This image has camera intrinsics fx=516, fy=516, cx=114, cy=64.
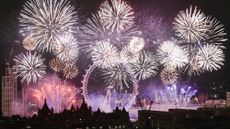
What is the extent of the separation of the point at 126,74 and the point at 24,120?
22.1 metres

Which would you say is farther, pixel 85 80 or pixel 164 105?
pixel 164 105

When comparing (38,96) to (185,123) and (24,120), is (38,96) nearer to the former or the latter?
(24,120)

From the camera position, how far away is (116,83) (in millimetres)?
98625

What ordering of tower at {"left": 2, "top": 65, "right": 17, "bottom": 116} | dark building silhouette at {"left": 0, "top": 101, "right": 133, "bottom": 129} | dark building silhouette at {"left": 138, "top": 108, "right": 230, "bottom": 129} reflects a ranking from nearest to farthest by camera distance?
1. dark building silhouette at {"left": 0, "top": 101, "right": 133, "bottom": 129}
2. dark building silhouette at {"left": 138, "top": 108, "right": 230, "bottom": 129}
3. tower at {"left": 2, "top": 65, "right": 17, "bottom": 116}

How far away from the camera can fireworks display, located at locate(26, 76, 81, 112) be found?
10838 centimetres

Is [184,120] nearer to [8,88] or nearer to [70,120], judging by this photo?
[70,120]

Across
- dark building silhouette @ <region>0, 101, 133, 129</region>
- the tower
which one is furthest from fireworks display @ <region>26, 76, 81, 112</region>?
dark building silhouette @ <region>0, 101, 133, 129</region>

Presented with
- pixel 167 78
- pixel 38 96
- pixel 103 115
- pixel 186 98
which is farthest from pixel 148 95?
pixel 103 115

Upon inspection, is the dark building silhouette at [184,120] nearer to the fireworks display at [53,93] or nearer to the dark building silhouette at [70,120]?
the dark building silhouette at [70,120]

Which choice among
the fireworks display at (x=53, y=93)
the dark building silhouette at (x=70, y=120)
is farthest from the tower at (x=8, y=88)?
the dark building silhouette at (x=70, y=120)

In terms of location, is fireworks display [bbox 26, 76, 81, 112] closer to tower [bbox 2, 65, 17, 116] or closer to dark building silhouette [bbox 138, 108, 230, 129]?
tower [bbox 2, 65, 17, 116]

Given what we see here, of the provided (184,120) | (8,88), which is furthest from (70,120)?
(8,88)

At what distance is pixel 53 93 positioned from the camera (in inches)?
4363

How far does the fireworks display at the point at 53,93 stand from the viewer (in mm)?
108375
